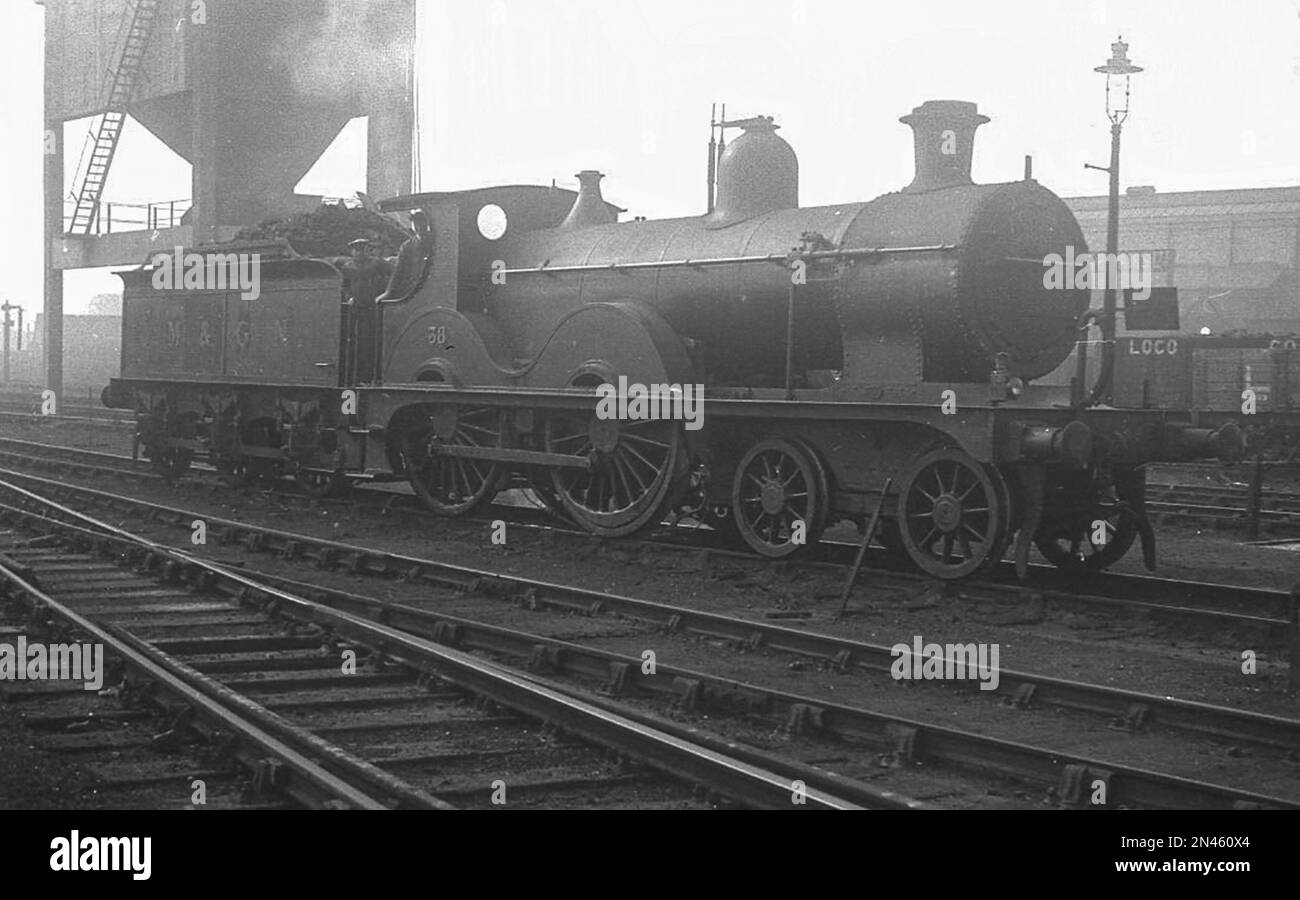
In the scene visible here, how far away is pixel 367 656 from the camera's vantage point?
7684mm

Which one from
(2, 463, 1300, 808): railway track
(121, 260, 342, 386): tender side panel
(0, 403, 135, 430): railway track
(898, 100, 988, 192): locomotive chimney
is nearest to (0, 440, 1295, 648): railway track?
(2, 463, 1300, 808): railway track

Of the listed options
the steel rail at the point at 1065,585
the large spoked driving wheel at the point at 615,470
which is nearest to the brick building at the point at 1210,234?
the large spoked driving wheel at the point at 615,470

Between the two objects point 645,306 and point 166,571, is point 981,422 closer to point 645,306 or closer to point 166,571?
point 645,306

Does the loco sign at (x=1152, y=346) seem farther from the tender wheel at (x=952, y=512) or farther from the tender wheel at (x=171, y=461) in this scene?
the tender wheel at (x=952, y=512)

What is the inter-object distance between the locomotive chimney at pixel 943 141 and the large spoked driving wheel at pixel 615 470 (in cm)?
273

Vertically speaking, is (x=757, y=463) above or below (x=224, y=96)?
below

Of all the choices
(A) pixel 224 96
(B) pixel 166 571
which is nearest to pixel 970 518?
(B) pixel 166 571

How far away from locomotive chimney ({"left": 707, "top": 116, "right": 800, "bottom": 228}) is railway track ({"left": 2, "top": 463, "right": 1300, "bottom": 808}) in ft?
12.2

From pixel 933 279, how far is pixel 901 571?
7.13 feet

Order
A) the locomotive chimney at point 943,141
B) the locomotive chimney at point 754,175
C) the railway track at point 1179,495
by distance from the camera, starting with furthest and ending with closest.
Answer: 1. the railway track at point 1179,495
2. the locomotive chimney at point 754,175
3. the locomotive chimney at point 943,141

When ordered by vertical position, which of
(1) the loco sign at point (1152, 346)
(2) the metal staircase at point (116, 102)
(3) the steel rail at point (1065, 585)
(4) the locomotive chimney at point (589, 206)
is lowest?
(3) the steel rail at point (1065, 585)

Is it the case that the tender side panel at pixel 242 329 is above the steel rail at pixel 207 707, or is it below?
above

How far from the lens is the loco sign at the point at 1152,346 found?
2409 cm

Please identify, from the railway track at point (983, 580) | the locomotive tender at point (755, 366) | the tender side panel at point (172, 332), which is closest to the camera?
the railway track at point (983, 580)
